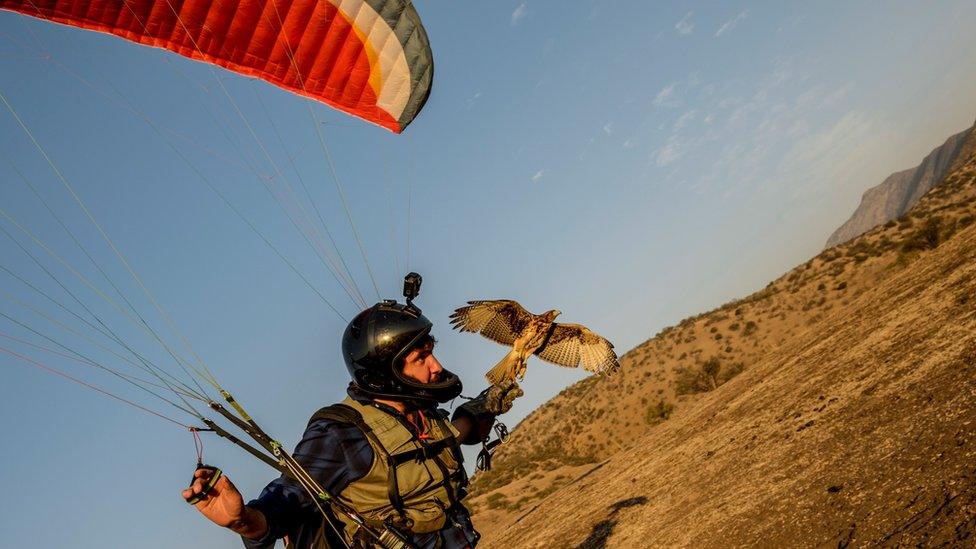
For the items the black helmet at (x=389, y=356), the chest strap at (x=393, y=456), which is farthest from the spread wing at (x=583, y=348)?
the chest strap at (x=393, y=456)

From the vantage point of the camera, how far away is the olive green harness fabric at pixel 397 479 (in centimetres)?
312

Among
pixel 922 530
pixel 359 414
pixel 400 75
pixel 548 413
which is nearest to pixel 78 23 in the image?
pixel 400 75

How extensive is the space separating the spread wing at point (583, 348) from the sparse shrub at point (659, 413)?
2436cm

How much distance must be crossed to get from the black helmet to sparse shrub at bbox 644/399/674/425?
2860cm

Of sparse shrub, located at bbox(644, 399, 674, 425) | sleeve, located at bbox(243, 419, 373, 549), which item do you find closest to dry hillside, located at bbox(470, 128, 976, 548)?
sleeve, located at bbox(243, 419, 373, 549)

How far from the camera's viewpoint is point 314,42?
8758 millimetres

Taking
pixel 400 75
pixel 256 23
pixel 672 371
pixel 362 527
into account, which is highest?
pixel 256 23

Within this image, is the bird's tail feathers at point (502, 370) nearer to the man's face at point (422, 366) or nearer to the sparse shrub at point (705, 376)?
the man's face at point (422, 366)

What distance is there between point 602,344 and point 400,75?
5.27 m

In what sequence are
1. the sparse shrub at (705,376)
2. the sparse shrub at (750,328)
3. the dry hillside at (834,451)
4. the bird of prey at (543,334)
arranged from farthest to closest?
the sparse shrub at (750,328) < the sparse shrub at (705,376) < the bird of prey at (543,334) < the dry hillside at (834,451)

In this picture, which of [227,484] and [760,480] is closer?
[227,484]

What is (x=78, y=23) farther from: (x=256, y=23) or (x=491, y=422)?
(x=491, y=422)

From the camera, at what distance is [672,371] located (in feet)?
118

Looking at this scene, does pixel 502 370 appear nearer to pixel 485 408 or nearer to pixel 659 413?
pixel 485 408
